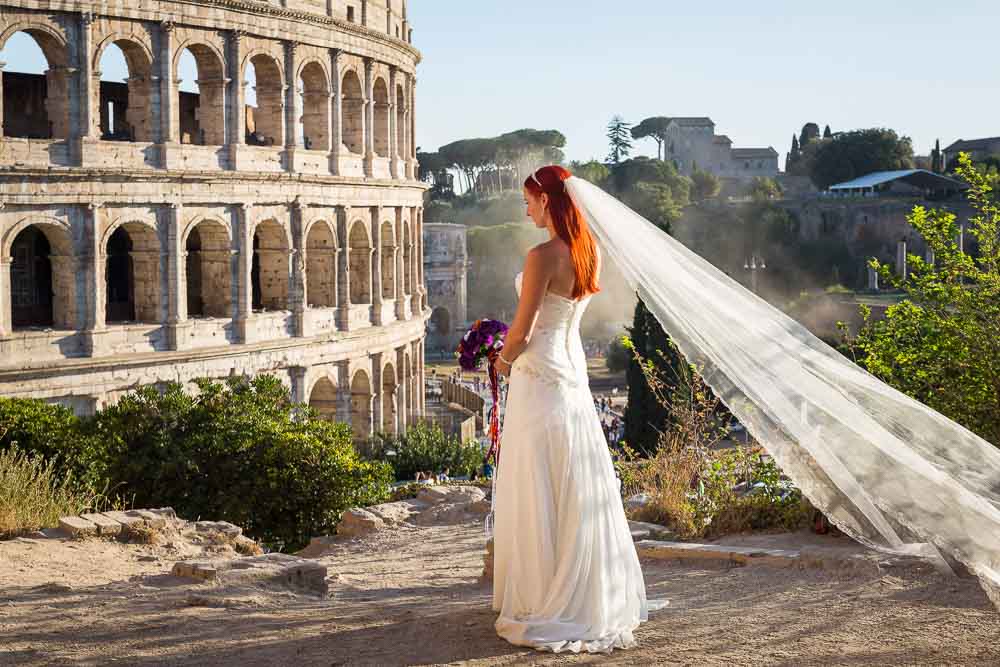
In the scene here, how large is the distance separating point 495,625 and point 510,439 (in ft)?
2.67

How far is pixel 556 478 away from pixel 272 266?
20175mm

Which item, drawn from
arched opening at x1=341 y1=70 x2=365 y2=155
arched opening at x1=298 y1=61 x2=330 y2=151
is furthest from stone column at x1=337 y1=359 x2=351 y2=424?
arched opening at x1=341 y1=70 x2=365 y2=155

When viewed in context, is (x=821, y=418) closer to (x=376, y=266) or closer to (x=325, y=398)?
(x=325, y=398)

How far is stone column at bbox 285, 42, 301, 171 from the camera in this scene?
2448cm

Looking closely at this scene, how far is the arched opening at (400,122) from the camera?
1150 inches

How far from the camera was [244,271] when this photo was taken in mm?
23750

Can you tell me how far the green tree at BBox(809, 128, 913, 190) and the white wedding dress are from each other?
8987 cm

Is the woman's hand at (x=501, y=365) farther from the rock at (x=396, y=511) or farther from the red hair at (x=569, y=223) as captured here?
the rock at (x=396, y=511)

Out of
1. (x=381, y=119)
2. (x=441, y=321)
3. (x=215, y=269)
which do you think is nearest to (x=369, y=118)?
(x=381, y=119)

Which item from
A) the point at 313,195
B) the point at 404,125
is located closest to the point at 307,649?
the point at 313,195

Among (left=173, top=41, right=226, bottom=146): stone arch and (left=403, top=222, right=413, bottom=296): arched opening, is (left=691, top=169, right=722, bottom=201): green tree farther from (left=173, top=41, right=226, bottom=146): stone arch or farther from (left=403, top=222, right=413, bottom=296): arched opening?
(left=173, top=41, right=226, bottom=146): stone arch

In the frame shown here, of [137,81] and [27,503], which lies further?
[137,81]

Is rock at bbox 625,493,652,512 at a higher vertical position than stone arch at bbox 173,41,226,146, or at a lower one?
lower

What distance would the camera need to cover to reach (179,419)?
1586 cm
